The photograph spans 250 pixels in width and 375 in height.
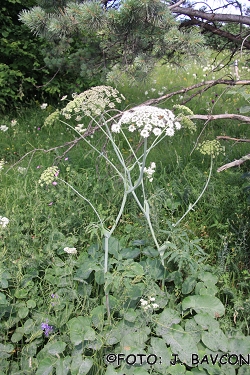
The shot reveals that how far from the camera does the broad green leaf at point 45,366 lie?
153cm

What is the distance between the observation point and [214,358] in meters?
1.62

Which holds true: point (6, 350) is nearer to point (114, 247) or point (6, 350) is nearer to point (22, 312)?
point (22, 312)

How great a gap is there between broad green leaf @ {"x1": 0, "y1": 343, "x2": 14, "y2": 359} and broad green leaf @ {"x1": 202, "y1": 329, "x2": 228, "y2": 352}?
0.91 meters

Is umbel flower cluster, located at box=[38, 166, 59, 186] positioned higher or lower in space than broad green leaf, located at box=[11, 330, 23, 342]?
higher

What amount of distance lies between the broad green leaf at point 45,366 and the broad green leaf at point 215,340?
0.70m

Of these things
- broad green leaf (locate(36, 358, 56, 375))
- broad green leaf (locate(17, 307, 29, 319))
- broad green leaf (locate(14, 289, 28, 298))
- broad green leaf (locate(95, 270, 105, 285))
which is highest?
broad green leaf (locate(14, 289, 28, 298))

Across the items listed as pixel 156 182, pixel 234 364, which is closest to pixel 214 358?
pixel 234 364

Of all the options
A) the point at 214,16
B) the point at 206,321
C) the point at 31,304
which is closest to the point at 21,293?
the point at 31,304

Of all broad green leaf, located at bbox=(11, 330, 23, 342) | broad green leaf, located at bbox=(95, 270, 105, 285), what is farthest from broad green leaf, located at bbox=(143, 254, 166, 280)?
broad green leaf, located at bbox=(11, 330, 23, 342)

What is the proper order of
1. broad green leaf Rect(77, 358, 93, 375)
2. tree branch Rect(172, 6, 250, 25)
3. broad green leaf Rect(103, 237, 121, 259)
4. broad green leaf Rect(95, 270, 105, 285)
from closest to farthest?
broad green leaf Rect(77, 358, 93, 375), broad green leaf Rect(95, 270, 105, 285), broad green leaf Rect(103, 237, 121, 259), tree branch Rect(172, 6, 250, 25)

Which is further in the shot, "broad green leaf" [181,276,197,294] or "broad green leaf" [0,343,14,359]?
"broad green leaf" [181,276,197,294]

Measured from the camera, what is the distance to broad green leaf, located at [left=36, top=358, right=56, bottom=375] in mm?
1532

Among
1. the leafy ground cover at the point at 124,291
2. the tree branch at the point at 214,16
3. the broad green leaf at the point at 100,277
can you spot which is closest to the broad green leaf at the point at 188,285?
the leafy ground cover at the point at 124,291

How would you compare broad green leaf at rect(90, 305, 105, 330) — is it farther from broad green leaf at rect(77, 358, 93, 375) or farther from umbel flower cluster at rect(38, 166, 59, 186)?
umbel flower cluster at rect(38, 166, 59, 186)
